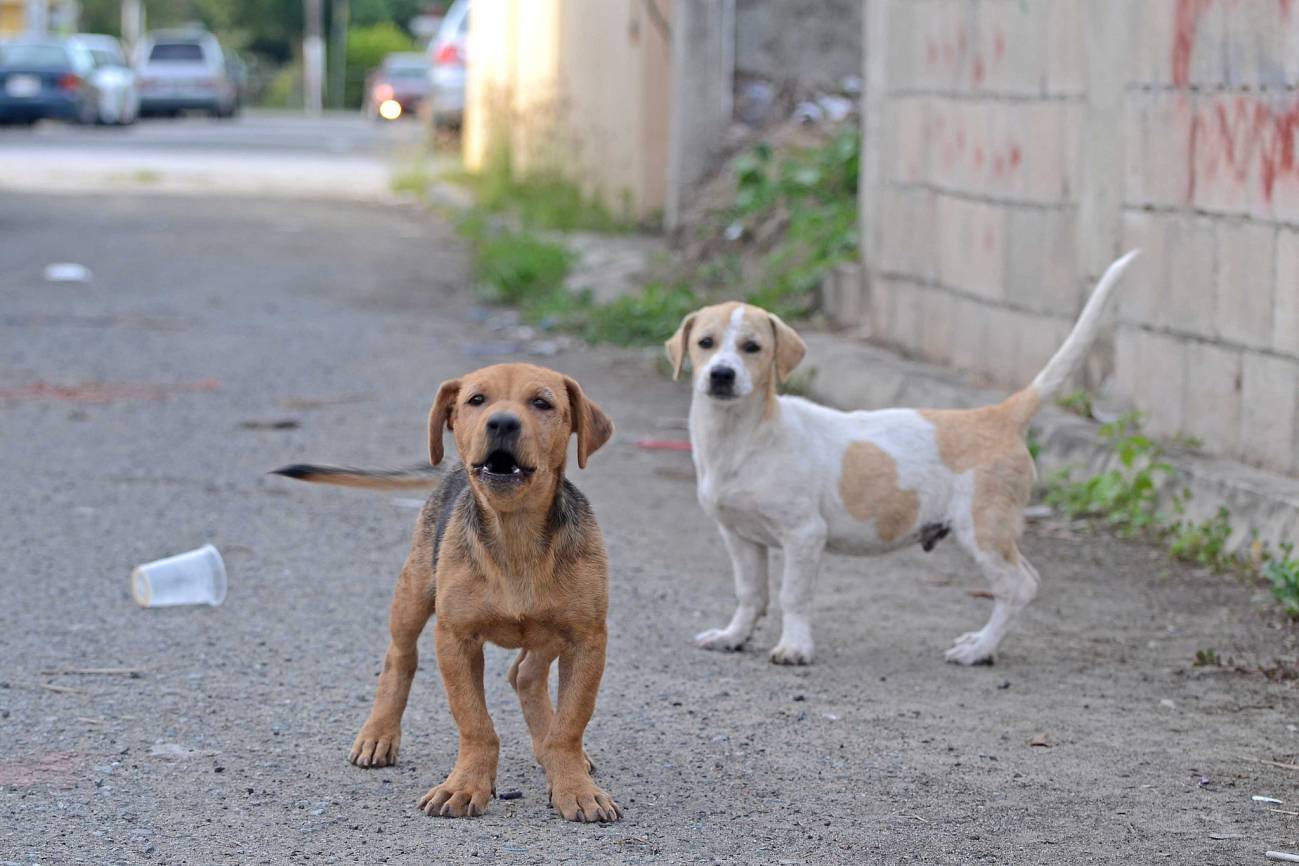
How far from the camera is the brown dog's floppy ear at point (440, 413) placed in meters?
3.99

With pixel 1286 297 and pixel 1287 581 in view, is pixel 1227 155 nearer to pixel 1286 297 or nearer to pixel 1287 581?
pixel 1286 297

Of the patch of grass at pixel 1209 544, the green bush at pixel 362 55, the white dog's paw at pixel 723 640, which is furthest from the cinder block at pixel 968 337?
the green bush at pixel 362 55

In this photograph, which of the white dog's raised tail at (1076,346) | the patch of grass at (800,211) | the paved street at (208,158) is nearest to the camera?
the white dog's raised tail at (1076,346)

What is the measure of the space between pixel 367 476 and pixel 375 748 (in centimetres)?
71

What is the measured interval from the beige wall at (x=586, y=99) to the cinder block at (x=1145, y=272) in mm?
8389

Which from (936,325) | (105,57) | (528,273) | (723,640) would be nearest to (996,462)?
(723,640)

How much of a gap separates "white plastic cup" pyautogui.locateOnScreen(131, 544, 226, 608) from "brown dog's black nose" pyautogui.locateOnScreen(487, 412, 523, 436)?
2.08 meters

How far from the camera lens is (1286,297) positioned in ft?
20.1

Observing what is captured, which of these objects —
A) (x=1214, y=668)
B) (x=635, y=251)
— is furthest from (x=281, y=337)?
(x=1214, y=668)

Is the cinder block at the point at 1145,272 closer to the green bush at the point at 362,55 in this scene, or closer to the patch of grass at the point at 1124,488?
the patch of grass at the point at 1124,488

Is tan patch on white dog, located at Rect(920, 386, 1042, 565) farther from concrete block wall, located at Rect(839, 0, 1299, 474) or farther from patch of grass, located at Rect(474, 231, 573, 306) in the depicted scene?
patch of grass, located at Rect(474, 231, 573, 306)

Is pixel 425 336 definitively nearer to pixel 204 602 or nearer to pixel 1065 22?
pixel 1065 22

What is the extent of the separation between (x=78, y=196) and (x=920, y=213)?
1288cm

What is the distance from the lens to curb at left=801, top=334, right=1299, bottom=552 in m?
5.93
